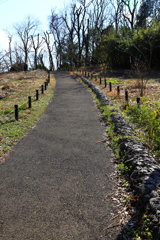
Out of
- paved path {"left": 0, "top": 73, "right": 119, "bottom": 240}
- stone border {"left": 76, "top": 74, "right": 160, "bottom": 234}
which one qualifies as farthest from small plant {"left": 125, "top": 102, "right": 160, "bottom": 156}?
paved path {"left": 0, "top": 73, "right": 119, "bottom": 240}

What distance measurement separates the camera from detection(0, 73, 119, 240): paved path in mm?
3576

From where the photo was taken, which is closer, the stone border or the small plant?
the stone border

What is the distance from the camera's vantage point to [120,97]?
15812mm

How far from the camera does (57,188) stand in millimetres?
4762

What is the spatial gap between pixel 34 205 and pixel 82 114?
803cm

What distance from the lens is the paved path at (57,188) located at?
141 inches

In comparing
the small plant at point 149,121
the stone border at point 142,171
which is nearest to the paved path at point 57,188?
the stone border at point 142,171

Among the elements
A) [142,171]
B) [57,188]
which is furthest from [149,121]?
[57,188]

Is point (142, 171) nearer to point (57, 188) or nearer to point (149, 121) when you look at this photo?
point (57, 188)

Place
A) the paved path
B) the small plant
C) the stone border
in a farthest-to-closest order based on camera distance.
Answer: the small plant, the stone border, the paved path

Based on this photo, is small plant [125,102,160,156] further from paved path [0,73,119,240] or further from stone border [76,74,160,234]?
paved path [0,73,119,240]

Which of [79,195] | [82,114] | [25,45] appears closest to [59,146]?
[79,195]

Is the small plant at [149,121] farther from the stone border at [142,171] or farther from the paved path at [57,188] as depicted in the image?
the paved path at [57,188]

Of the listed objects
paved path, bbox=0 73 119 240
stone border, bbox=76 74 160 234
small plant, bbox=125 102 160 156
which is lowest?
paved path, bbox=0 73 119 240
